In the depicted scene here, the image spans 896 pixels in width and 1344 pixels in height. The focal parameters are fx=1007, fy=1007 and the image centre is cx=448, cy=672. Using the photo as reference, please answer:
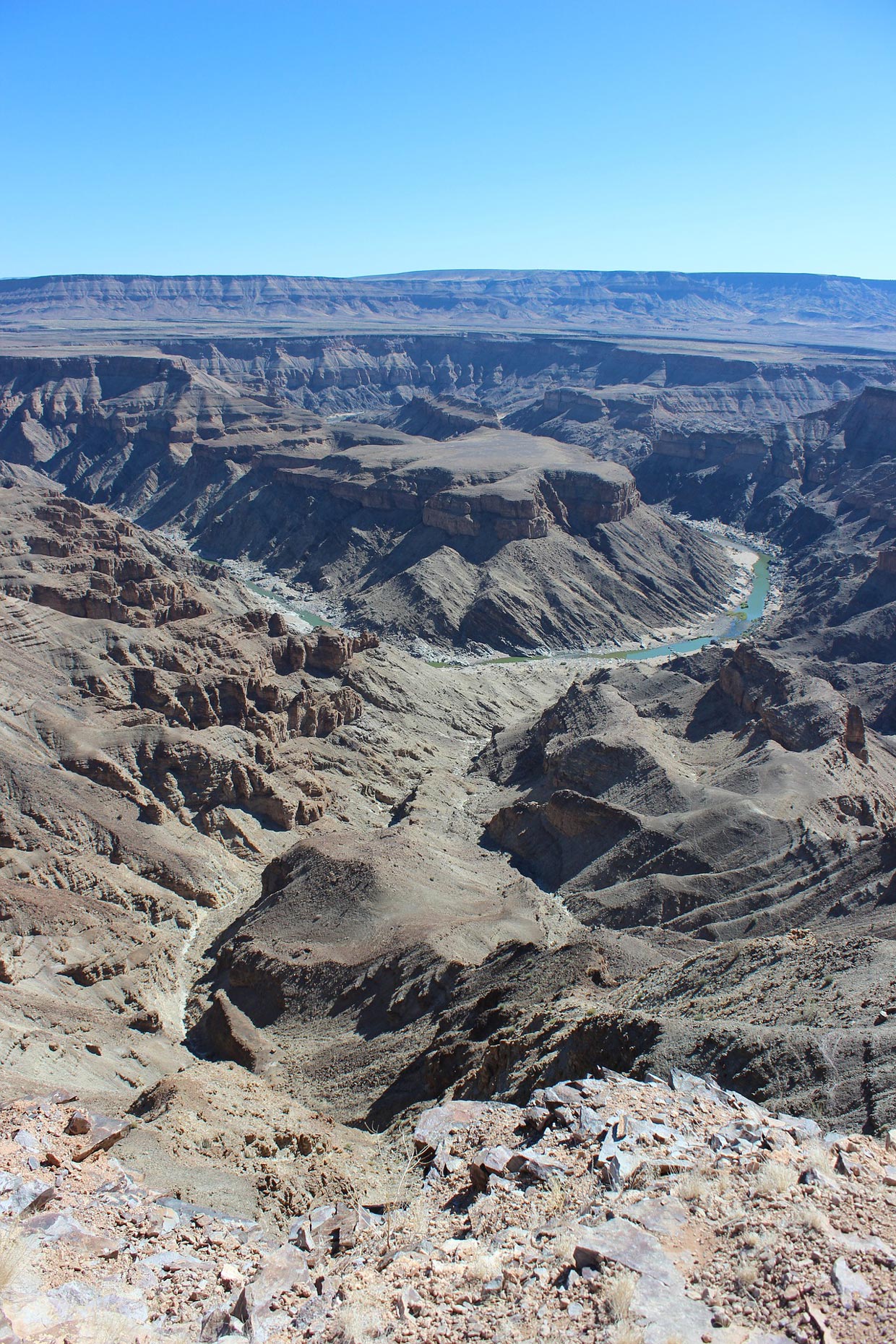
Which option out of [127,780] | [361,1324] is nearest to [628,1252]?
[361,1324]

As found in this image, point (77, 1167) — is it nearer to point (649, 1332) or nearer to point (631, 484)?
point (649, 1332)

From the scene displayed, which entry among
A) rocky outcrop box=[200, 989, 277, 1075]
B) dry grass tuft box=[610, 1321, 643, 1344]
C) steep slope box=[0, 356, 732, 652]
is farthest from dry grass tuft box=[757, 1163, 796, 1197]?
steep slope box=[0, 356, 732, 652]

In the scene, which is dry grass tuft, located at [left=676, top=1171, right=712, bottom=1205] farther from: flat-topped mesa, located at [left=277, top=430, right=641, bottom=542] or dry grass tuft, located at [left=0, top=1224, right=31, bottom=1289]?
flat-topped mesa, located at [left=277, top=430, right=641, bottom=542]

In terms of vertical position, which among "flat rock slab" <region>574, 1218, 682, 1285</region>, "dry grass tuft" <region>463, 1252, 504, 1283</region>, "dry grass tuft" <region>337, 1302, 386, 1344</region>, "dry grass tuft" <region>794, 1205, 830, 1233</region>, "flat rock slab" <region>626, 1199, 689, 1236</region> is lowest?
"dry grass tuft" <region>337, 1302, 386, 1344</region>

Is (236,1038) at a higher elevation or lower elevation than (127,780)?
lower

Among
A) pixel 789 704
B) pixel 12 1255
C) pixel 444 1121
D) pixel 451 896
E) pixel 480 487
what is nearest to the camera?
pixel 12 1255

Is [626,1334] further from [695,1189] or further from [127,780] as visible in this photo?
[127,780]
